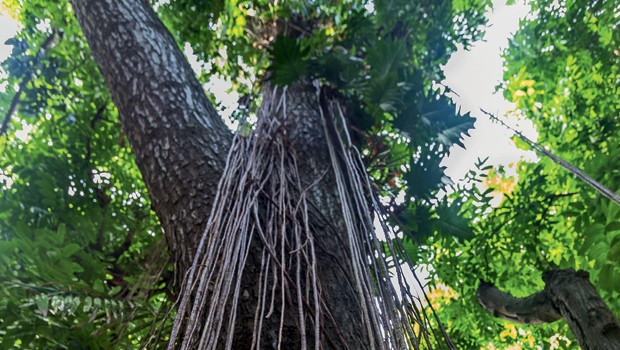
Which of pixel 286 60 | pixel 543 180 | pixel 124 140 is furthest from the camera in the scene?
pixel 124 140

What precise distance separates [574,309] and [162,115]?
142cm

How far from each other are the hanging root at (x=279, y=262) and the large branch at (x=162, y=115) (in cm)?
8

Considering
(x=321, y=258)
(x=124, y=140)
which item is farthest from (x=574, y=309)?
(x=124, y=140)

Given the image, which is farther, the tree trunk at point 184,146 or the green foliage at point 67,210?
the green foliage at point 67,210

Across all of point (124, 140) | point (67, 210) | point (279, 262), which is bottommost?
point (279, 262)

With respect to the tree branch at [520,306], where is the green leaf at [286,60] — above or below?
above

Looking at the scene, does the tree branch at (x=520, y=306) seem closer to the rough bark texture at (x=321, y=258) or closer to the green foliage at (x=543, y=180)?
the green foliage at (x=543, y=180)

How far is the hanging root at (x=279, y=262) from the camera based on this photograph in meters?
0.68

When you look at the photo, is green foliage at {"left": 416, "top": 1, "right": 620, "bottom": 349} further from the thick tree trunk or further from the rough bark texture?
the rough bark texture

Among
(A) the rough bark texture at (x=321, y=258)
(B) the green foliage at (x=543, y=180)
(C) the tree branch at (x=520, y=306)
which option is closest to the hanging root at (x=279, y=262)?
(A) the rough bark texture at (x=321, y=258)

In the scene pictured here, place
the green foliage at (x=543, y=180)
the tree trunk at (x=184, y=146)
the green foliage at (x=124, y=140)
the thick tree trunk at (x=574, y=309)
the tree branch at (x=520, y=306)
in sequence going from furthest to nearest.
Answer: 1. the green foliage at (x=543, y=180)
2. the tree branch at (x=520, y=306)
3. the green foliage at (x=124, y=140)
4. the thick tree trunk at (x=574, y=309)
5. the tree trunk at (x=184, y=146)

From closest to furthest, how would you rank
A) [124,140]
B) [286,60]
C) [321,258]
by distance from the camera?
1. [321,258]
2. [286,60]
3. [124,140]

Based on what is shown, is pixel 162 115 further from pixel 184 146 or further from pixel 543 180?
pixel 543 180

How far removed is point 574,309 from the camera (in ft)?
4.45
